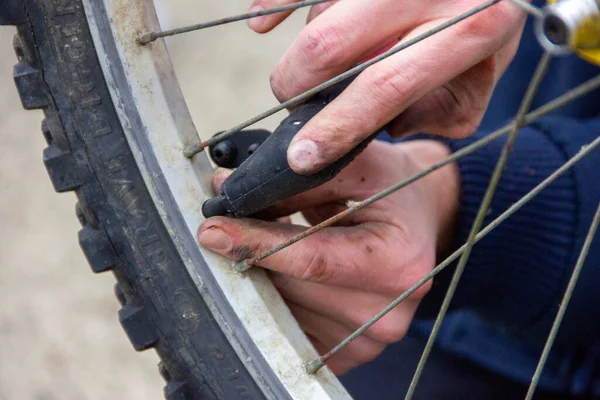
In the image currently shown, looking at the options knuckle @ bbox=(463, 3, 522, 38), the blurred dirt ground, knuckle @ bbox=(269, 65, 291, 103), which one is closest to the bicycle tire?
knuckle @ bbox=(269, 65, 291, 103)

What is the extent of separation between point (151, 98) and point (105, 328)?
Result: 0.73 meters

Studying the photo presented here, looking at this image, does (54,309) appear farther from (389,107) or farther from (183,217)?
(389,107)

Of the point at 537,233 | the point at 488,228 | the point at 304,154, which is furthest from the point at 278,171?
the point at 537,233

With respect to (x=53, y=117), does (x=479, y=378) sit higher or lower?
lower

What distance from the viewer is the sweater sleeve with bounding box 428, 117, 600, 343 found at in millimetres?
739

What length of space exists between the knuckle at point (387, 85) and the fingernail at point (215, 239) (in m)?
0.14

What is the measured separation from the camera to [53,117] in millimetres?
497

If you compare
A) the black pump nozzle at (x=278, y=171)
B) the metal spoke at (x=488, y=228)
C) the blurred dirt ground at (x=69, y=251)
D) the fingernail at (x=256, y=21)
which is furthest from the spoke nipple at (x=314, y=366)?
the blurred dirt ground at (x=69, y=251)

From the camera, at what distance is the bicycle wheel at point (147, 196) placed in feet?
1.60

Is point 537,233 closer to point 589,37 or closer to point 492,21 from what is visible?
point 492,21

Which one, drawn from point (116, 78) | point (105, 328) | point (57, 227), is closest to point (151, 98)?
point (116, 78)

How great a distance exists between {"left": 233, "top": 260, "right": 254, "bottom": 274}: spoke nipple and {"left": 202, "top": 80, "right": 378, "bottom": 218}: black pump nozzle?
48 millimetres

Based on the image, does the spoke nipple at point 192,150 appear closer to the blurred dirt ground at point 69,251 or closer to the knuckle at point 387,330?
the knuckle at point 387,330

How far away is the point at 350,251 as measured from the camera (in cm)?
55
